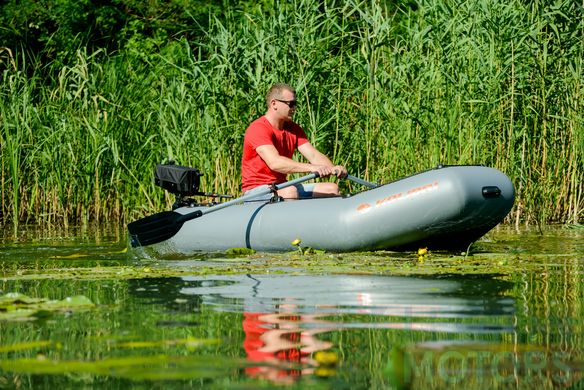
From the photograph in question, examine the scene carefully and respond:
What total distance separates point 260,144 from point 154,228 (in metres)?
0.92

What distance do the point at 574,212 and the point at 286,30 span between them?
268 centimetres

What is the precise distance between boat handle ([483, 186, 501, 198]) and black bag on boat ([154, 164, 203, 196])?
211cm

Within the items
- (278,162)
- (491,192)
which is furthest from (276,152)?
(491,192)

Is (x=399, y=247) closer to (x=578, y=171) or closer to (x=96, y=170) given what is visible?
(x=578, y=171)

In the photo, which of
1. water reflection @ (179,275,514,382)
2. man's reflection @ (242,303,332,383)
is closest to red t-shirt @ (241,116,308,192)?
water reflection @ (179,275,514,382)

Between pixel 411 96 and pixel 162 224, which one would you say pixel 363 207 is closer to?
pixel 162 224

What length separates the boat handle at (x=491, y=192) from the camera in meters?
7.16

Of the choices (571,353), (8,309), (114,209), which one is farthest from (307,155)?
(571,353)

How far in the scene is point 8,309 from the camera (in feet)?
15.3

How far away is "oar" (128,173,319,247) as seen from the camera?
793cm

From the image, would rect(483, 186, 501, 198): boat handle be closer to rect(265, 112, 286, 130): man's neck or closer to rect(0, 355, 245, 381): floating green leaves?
rect(265, 112, 286, 130): man's neck

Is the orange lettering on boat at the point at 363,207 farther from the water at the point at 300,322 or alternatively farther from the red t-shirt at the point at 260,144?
the red t-shirt at the point at 260,144

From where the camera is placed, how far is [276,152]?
8117mm

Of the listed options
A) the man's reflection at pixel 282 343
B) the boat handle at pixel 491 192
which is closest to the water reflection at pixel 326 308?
the man's reflection at pixel 282 343
